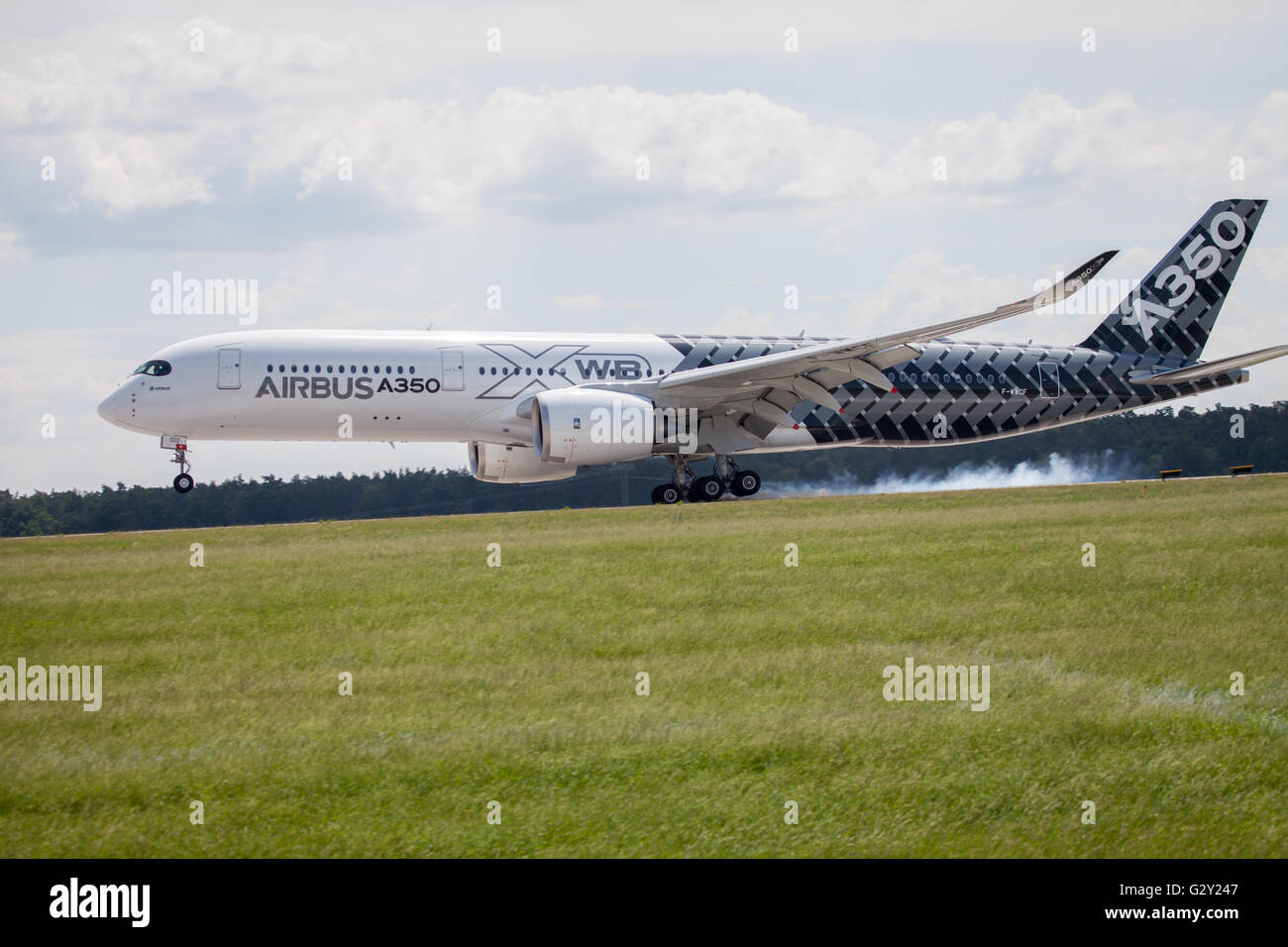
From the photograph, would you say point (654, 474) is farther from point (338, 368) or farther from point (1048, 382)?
point (338, 368)

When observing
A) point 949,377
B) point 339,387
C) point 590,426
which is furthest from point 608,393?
point 949,377

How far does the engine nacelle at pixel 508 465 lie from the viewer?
34.4 meters

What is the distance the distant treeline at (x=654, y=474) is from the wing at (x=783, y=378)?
19.4 meters

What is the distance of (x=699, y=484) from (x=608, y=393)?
12.7ft

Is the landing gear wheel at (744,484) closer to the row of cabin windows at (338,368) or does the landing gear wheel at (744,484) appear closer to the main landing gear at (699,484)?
the main landing gear at (699,484)

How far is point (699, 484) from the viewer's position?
34031 mm

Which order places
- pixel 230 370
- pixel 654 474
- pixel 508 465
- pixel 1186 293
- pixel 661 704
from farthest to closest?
pixel 654 474, pixel 1186 293, pixel 508 465, pixel 230 370, pixel 661 704

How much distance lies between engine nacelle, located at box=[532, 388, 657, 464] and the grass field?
9.21m

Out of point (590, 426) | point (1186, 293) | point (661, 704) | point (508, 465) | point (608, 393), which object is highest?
point (1186, 293)

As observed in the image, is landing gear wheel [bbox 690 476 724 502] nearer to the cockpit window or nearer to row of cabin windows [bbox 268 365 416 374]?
row of cabin windows [bbox 268 365 416 374]

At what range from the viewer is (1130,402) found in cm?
3853

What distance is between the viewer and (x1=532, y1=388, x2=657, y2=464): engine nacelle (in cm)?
3067

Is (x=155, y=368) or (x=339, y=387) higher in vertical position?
(x=155, y=368)

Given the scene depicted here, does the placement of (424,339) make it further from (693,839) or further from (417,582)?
(693,839)
